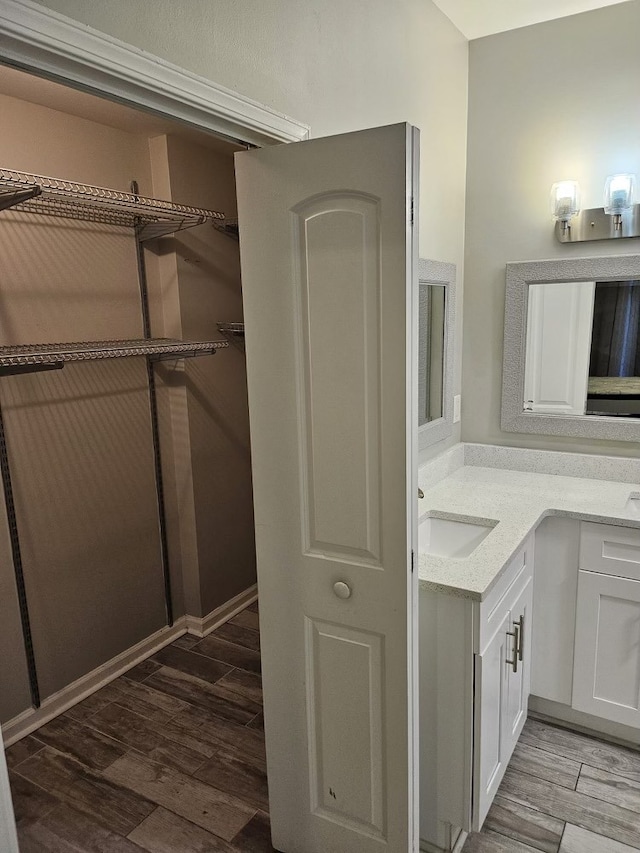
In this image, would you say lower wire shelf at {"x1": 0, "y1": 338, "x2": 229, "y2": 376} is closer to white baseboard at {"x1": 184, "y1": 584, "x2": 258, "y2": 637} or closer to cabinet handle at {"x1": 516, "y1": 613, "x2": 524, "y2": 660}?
white baseboard at {"x1": 184, "y1": 584, "x2": 258, "y2": 637}

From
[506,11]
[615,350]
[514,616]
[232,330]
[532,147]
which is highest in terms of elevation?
[506,11]

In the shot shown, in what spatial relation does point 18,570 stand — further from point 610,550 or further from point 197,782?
point 610,550

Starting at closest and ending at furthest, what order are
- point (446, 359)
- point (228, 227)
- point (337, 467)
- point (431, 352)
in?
point (337, 467)
point (431, 352)
point (446, 359)
point (228, 227)

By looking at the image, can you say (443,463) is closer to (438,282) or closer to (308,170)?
(438,282)

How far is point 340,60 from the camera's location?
179cm

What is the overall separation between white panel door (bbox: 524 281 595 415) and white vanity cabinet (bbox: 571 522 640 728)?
0.70m

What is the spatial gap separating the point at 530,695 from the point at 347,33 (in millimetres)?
2424

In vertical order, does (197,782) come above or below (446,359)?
below

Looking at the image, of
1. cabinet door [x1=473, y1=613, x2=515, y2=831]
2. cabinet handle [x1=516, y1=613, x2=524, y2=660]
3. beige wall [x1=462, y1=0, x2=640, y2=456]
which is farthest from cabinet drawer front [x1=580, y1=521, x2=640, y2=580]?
beige wall [x1=462, y1=0, x2=640, y2=456]

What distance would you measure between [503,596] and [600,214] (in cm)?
159

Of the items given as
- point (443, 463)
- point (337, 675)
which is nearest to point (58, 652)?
point (337, 675)

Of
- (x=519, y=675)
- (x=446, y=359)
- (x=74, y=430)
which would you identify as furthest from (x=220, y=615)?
(x=446, y=359)

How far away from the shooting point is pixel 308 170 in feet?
4.65

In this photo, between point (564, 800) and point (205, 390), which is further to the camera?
point (205, 390)
